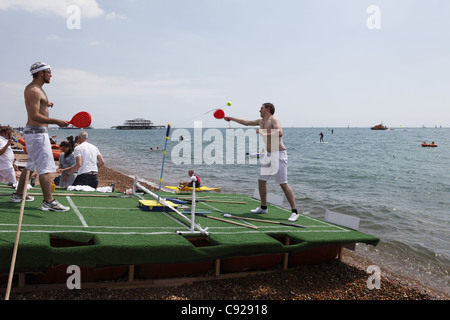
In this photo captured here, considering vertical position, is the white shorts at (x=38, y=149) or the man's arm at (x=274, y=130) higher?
the man's arm at (x=274, y=130)

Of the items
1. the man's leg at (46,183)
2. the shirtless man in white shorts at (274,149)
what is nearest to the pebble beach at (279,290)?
the shirtless man in white shorts at (274,149)

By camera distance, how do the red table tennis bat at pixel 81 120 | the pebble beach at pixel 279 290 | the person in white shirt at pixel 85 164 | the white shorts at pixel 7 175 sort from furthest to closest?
1. the white shorts at pixel 7 175
2. the person in white shirt at pixel 85 164
3. the red table tennis bat at pixel 81 120
4. the pebble beach at pixel 279 290

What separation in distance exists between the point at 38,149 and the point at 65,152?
459 cm

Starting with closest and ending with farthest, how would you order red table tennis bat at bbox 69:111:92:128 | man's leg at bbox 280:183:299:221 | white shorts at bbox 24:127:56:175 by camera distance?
white shorts at bbox 24:127:56:175 → red table tennis bat at bbox 69:111:92:128 → man's leg at bbox 280:183:299:221

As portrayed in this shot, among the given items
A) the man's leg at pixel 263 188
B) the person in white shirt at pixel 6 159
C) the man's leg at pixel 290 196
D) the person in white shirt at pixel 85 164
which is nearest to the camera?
the man's leg at pixel 290 196

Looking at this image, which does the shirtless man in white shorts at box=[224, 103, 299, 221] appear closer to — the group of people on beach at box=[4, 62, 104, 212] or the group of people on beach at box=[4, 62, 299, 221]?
the group of people on beach at box=[4, 62, 299, 221]

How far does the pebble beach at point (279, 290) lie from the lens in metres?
5.22

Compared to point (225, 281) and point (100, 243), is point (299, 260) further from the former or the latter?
point (100, 243)

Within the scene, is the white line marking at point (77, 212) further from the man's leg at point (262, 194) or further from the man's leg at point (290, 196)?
the man's leg at point (290, 196)

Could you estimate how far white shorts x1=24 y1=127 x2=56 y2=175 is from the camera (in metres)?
5.98

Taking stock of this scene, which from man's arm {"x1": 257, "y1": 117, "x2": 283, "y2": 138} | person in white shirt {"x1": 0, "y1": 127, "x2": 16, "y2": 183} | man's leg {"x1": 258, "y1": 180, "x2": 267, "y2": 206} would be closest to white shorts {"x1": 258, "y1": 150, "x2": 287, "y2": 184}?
man's leg {"x1": 258, "y1": 180, "x2": 267, "y2": 206}

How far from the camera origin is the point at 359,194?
23.2 m

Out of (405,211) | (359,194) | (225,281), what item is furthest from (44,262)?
(359,194)
